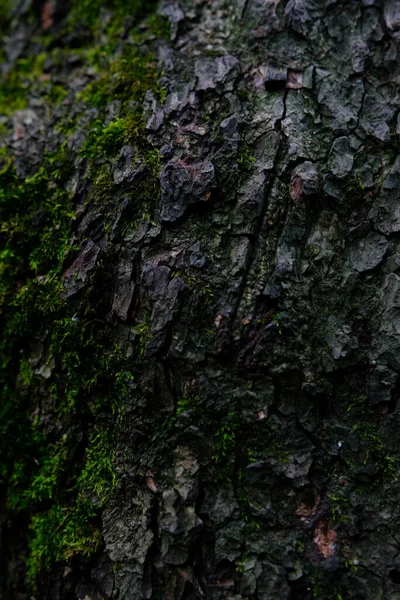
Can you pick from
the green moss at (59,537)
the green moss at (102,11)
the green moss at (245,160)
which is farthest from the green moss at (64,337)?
the green moss at (245,160)

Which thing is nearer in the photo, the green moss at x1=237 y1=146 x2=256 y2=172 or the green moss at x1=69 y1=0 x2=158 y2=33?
the green moss at x1=237 y1=146 x2=256 y2=172

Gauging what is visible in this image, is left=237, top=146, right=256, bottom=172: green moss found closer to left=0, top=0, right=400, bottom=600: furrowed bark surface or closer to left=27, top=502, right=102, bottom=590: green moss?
left=0, top=0, right=400, bottom=600: furrowed bark surface

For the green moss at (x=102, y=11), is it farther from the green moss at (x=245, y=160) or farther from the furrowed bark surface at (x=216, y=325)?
the green moss at (x=245, y=160)

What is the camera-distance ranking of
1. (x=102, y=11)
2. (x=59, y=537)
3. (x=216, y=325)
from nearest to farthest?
(x=216, y=325) < (x=59, y=537) < (x=102, y=11)

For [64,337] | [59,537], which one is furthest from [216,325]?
[59,537]

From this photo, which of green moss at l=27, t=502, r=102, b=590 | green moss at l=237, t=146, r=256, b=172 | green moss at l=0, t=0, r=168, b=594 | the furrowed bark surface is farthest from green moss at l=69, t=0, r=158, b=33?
green moss at l=27, t=502, r=102, b=590

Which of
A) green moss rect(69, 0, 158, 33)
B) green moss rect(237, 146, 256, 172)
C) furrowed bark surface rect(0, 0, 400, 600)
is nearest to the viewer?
furrowed bark surface rect(0, 0, 400, 600)

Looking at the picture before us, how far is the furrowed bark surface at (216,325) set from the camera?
1624 mm

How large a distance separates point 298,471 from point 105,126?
152 cm

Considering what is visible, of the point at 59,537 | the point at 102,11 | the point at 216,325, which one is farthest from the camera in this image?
the point at 102,11

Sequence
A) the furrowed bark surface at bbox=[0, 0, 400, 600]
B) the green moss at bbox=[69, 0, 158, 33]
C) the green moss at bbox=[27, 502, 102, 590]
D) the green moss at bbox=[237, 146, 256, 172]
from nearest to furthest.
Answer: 1. the furrowed bark surface at bbox=[0, 0, 400, 600]
2. the green moss at bbox=[27, 502, 102, 590]
3. the green moss at bbox=[237, 146, 256, 172]
4. the green moss at bbox=[69, 0, 158, 33]

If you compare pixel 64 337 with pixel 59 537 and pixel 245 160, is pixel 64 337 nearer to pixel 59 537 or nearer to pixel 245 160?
pixel 59 537

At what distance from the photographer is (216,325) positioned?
5.63ft

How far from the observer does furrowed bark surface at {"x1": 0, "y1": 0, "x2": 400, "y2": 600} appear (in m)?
1.62
